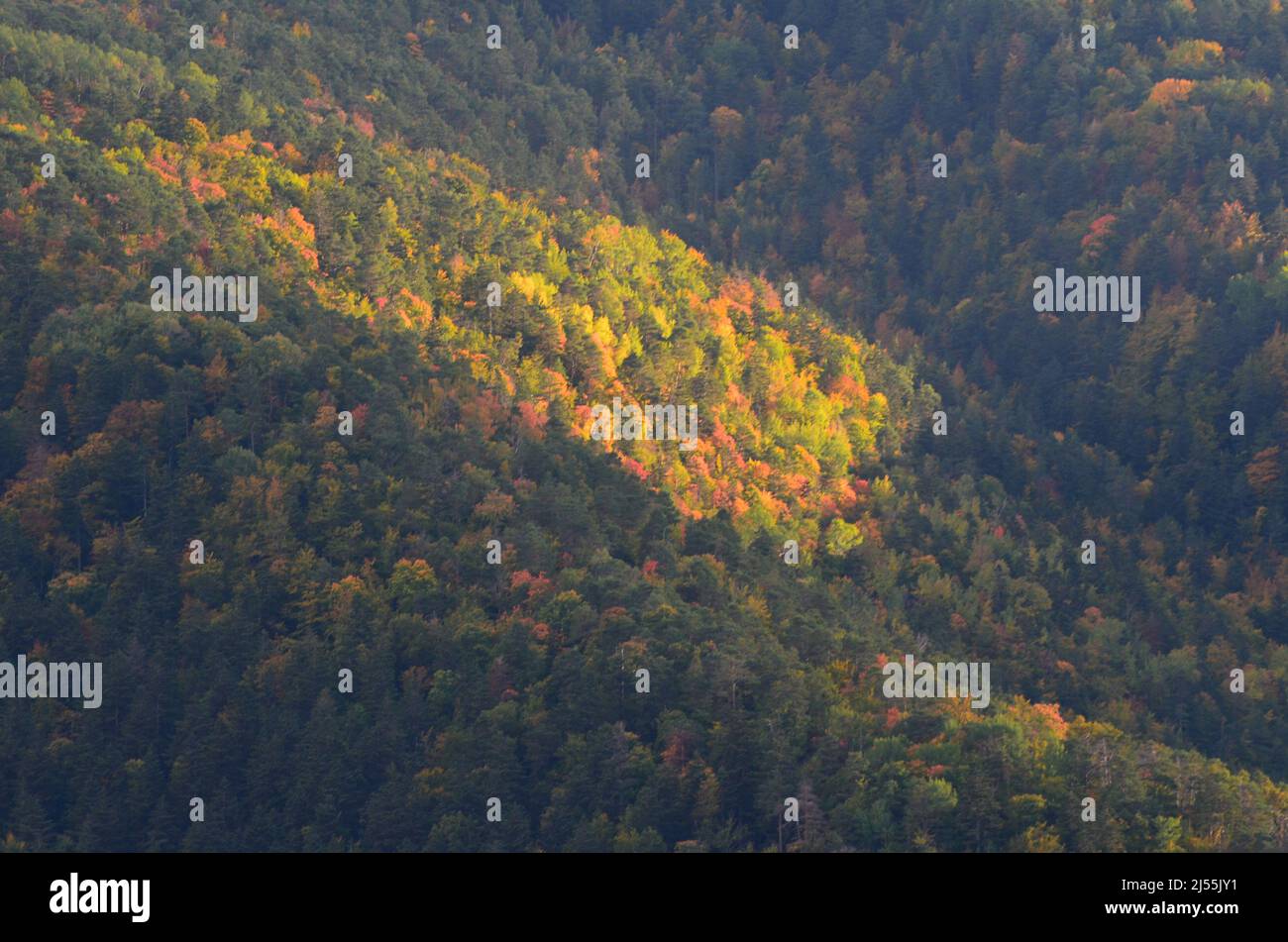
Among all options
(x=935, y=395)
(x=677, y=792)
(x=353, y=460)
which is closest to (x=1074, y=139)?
(x=935, y=395)

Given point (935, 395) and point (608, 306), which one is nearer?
point (608, 306)

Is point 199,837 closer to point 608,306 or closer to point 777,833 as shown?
point 777,833

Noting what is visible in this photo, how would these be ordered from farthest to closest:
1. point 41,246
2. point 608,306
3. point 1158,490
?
point 1158,490
point 608,306
point 41,246

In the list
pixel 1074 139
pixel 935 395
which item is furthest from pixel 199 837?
pixel 1074 139

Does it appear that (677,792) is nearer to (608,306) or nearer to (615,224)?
(608,306)

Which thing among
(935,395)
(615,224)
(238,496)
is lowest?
(238,496)

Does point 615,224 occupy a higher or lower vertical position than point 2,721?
higher

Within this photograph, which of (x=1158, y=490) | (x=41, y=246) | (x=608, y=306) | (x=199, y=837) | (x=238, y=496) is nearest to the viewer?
(x=199, y=837)
